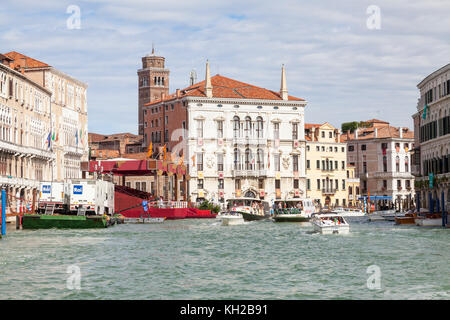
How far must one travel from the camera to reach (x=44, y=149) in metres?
75.6

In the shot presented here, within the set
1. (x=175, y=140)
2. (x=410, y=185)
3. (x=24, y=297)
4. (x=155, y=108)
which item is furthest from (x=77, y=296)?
(x=410, y=185)

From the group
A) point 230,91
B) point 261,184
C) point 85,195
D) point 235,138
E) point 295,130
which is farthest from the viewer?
point 295,130

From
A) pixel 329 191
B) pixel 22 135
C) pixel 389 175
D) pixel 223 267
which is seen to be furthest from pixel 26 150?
pixel 389 175

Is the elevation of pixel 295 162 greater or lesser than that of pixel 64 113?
lesser

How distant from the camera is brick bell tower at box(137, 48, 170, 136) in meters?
160

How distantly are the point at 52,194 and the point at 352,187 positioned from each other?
2902 inches

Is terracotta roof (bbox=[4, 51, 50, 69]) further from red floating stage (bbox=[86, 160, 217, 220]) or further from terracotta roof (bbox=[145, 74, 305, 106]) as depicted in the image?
terracotta roof (bbox=[145, 74, 305, 106])

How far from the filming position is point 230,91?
103625 mm

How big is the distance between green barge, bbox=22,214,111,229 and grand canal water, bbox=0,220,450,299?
5.52 m

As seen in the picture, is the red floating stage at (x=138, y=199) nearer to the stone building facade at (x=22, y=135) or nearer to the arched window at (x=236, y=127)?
the stone building facade at (x=22, y=135)

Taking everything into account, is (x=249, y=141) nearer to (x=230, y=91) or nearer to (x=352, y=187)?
(x=230, y=91)

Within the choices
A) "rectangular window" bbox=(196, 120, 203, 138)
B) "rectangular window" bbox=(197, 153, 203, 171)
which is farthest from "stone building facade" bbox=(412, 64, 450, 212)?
"rectangular window" bbox=(196, 120, 203, 138)

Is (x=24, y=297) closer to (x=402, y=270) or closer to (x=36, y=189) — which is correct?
(x=402, y=270)

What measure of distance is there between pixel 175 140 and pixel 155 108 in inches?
337
